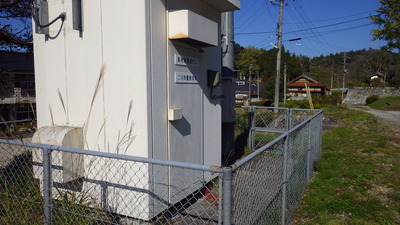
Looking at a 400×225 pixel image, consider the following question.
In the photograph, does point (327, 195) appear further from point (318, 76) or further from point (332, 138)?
point (318, 76)

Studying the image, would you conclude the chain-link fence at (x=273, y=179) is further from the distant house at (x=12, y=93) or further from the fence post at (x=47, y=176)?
the distant house at (x=12, y=93)

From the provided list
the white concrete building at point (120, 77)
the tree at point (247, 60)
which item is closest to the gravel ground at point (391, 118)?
the white concrete building at point (120, 77)

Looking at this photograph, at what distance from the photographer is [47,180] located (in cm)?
285

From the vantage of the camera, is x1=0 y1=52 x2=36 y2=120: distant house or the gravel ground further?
the gravel ground

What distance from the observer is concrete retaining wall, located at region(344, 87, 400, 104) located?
1626 inches

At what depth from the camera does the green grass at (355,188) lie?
429 cm

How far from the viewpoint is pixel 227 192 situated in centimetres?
201

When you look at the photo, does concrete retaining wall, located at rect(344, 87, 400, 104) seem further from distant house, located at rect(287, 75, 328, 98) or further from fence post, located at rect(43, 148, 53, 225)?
fence post, located at rect(43, 148, 53, 225)

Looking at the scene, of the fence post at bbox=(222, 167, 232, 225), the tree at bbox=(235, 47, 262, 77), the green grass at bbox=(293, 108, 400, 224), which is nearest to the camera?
the fence post at bbox=(222, 167, 232, 225)

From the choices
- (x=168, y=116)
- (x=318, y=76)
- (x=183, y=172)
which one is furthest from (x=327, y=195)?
(x=318, y=76)

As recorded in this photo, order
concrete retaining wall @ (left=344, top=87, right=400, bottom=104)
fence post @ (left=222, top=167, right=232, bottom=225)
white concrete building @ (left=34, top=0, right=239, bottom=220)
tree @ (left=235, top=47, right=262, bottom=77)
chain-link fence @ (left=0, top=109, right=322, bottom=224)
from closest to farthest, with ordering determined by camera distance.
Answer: fence post @ (left=222, top=167, right=232, bottom=225), chain-link fence @ (left=0, top=109, right=322, bottom=224), white concrete building @ (left=34, top=0, right=239, bottom=220), concrete retaining wall @ (left=344, top=87, right=400, bottom=104), tree @ (left=235, top=47, right=262, bottom=77)

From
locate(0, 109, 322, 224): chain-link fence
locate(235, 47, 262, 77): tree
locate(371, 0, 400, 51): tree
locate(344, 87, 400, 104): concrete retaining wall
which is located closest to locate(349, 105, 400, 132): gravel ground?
locate(371, 0, 400, 51): tree

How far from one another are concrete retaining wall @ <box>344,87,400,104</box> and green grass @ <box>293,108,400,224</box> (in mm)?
38011

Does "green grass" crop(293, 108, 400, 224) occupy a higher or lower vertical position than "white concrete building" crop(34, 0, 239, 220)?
lower
